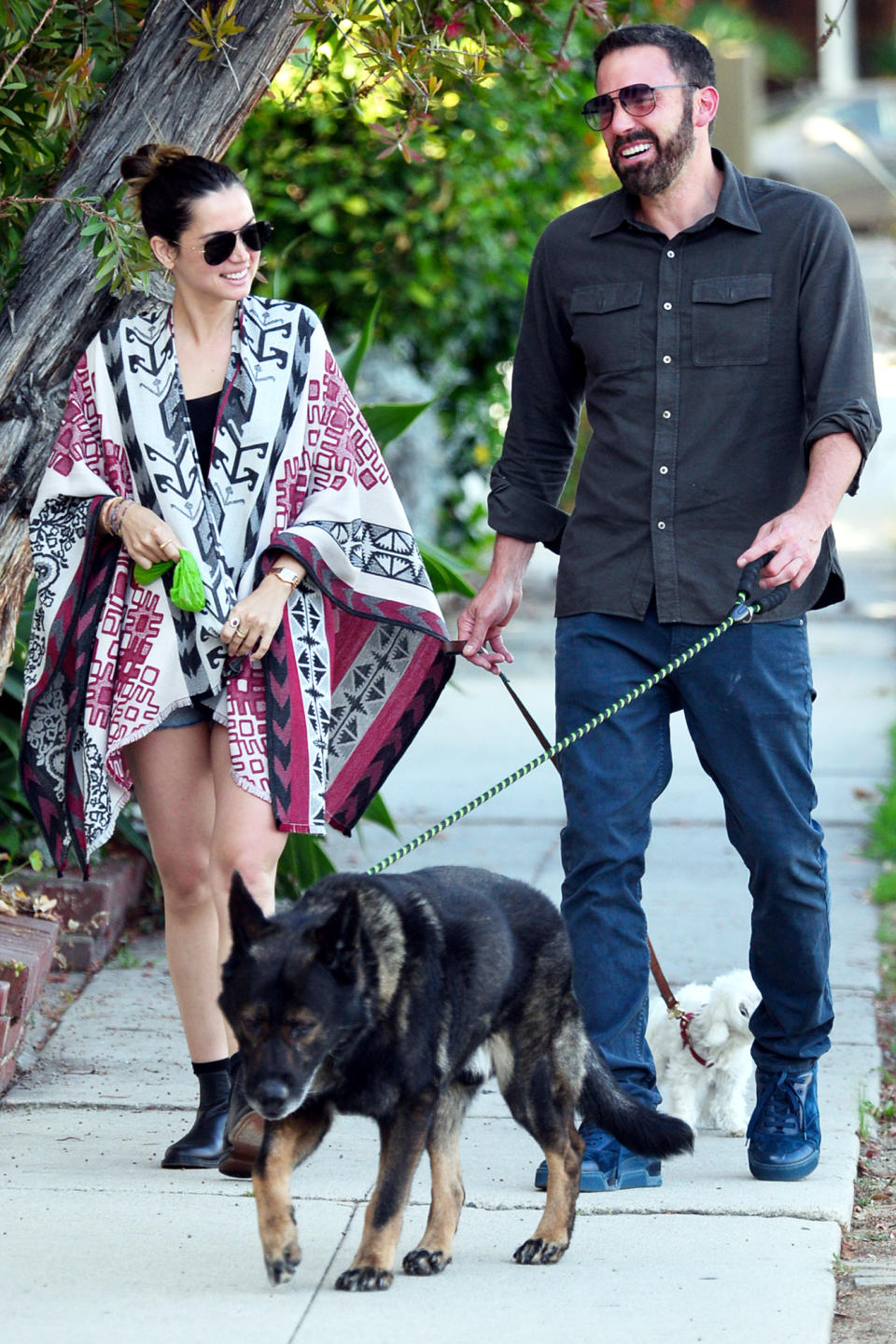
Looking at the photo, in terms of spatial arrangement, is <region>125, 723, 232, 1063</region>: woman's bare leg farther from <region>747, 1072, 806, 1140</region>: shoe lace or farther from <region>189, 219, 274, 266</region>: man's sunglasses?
<region>747, 1072, 806, 1140</region>: shoe lace

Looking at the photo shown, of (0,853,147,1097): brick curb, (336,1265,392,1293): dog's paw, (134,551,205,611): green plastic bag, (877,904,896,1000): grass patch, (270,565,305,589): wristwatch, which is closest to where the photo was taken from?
(336,1265,392,1293): dog's paw

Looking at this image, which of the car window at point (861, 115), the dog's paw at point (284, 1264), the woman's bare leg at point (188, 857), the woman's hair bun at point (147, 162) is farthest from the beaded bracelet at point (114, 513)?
the car window at point (861, 115)

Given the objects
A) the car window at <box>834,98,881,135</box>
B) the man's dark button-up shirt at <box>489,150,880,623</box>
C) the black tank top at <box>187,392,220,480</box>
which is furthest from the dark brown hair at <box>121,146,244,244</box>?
the car window at <box>834,98,881,135</box>

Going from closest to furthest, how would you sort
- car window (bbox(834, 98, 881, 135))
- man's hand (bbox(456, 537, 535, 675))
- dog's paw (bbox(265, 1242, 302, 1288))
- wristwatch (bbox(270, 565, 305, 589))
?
dog's paw (bbox(265, 1242, 302, 1288)) → wristwatch (bbox(270, 565, 305, 589)) → man's hand (bbox(456, 537, 535, 675)) → car window (bbox(834, 98, 881, 135))

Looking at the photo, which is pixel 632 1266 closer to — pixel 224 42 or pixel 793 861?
pixel 793 861

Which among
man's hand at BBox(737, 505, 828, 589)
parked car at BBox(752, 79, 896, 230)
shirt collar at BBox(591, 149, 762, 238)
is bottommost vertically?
man's hand at BBox(737, 505, 828, 589)

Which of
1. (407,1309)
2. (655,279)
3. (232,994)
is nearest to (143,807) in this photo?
(232,994)

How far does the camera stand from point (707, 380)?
Answer: 3818 mm

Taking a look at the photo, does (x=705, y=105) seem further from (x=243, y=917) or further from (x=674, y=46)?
(x=243, y=917)

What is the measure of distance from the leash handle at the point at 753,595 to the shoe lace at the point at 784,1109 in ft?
3.31

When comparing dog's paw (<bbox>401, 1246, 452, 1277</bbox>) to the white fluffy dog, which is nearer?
dog's paw (<bbox>401, 1246, 452, 1277</bbox>)

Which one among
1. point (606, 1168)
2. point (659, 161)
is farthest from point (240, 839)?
point (659, 161)

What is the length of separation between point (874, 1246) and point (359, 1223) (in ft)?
3.39

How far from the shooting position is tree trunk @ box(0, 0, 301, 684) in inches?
172
